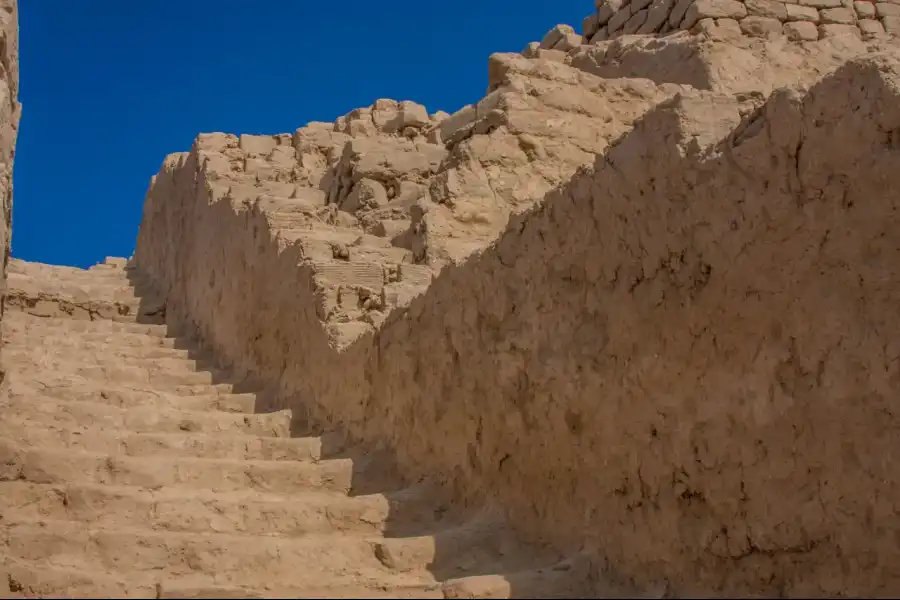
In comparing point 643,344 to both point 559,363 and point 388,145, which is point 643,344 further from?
point 388,145

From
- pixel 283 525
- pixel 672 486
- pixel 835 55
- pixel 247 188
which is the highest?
pixel 835 55

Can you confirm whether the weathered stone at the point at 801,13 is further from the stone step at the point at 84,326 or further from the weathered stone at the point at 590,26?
the stone step at the point at 84,326

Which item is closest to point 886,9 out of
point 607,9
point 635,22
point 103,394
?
point 635,22

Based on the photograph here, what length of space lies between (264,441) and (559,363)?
1.80m

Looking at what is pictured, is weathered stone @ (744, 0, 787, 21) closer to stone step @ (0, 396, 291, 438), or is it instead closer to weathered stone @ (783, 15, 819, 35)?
weathered stone @ (783, 15, 819, 35)

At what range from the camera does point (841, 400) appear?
2.40 metres

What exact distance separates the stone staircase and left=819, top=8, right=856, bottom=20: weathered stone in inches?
234

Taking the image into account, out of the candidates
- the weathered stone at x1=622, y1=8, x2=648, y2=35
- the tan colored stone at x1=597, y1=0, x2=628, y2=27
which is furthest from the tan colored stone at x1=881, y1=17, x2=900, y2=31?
the tan colored stone at x1=597, y1=0, x2=628, y2=27

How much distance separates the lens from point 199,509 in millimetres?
3686

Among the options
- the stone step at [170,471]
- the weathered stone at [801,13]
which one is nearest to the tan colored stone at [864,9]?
the weathered stone at [801,13]

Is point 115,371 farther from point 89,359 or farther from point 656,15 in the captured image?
point 656,15

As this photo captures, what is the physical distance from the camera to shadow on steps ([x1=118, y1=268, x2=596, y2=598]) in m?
2.92

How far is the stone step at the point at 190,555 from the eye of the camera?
3.26 meters

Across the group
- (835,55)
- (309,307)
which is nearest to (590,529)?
(309,307)
